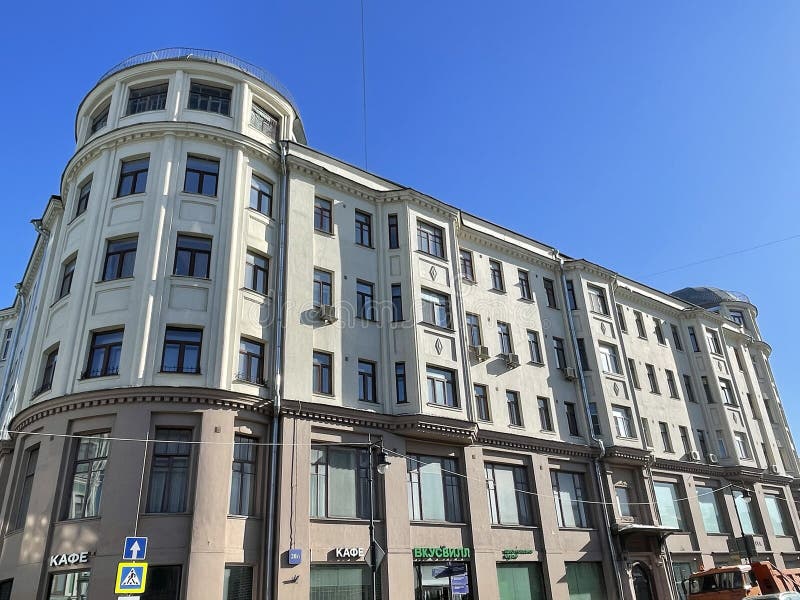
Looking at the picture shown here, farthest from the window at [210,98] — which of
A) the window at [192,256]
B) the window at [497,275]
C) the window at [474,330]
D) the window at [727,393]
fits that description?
the window at [727,393]

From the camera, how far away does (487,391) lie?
27719 mm

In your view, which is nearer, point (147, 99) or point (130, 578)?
point (130, 578)

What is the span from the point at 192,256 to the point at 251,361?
441 cm

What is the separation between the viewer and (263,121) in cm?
2644

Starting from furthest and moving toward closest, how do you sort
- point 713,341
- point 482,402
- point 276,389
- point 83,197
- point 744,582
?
point 713,341 → point 482,402 → point 83,197 → point 744,582 → point 276,389

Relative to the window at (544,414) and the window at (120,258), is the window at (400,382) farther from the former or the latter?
the window at (120,258)

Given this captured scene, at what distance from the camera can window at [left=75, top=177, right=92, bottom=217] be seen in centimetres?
2408

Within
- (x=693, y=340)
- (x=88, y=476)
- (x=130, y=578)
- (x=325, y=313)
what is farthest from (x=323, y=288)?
(x=693, y=340)

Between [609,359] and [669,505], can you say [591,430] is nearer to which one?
[609,359]

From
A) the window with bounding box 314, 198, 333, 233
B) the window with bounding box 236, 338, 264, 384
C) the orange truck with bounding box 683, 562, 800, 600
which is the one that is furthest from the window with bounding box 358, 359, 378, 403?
the orange truck with bounding box 683, 562, 800, 600

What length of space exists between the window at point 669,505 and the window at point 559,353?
8.10m

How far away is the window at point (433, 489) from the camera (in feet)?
75.8

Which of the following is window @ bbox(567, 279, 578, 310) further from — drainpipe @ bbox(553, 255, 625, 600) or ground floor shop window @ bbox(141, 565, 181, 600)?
ground floor shop window @ bbox(141, 565, 181, 600)

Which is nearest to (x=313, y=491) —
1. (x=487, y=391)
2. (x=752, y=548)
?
→ (x=487, y=391)
